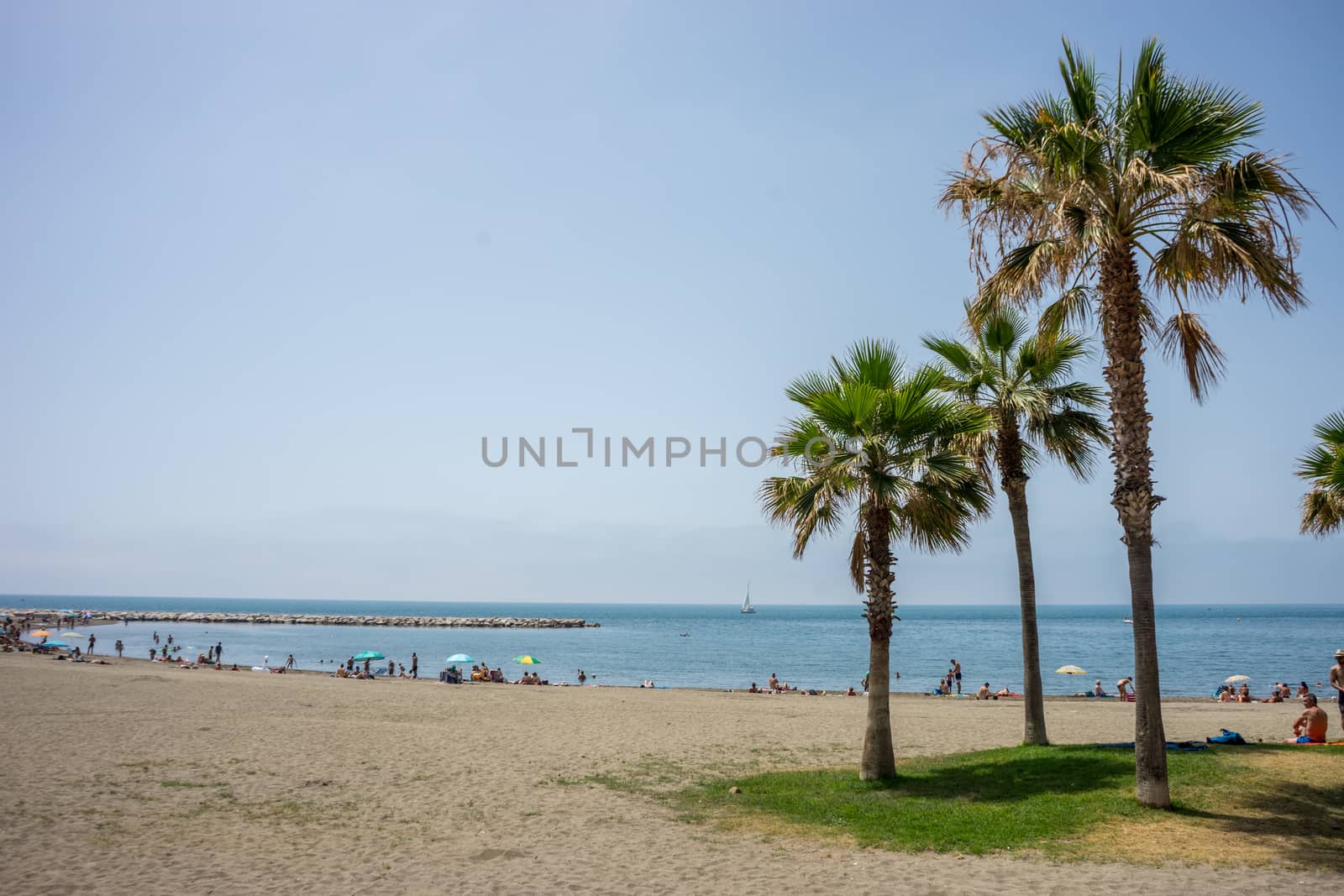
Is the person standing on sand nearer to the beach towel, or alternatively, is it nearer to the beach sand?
the beach towel

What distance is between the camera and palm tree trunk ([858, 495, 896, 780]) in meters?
13.3

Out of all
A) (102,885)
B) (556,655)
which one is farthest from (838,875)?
(556,655)

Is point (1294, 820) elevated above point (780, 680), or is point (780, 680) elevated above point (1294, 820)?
point (1294, 820)

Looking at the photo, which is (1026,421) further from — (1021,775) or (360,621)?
(360,621)

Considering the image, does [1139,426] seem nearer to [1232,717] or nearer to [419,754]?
[419,754]

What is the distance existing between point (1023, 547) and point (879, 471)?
3833 millimetres

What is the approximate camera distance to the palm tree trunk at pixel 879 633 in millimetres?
13281

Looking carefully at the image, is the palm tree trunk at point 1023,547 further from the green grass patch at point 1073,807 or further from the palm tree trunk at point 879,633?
the palm tree trunk at point 879,633

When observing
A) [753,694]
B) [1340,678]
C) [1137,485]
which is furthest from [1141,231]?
[753,694]

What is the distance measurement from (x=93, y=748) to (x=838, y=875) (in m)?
15.2

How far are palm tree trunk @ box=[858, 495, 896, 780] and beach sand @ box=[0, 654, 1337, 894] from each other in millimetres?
3502

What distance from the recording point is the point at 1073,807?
10781 mm

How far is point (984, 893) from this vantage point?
8.03 m

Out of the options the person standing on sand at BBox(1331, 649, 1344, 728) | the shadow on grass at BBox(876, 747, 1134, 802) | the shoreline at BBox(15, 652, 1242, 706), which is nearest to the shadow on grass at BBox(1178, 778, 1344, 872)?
the shadow on grass at BBox(876, 747, 1134, 802)
